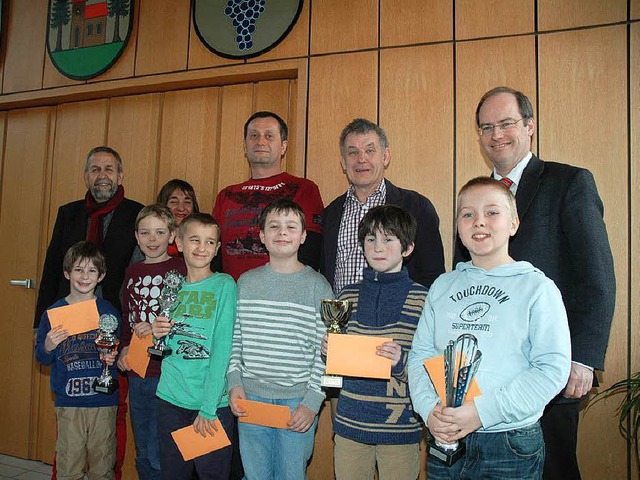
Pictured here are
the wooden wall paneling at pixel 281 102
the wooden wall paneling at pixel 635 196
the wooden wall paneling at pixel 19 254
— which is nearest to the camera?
the wooden wall paneling at pixel 635 196

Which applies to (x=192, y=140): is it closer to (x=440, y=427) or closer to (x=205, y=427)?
(x=205, y=427)

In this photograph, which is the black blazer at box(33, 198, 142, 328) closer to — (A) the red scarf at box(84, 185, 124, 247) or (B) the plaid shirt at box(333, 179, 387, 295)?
(A) the red scarf at box(84, 185, 124, 247)

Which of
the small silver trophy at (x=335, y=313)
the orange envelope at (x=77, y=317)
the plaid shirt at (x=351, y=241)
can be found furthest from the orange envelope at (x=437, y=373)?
the orange envelope at (x=77, y=317)

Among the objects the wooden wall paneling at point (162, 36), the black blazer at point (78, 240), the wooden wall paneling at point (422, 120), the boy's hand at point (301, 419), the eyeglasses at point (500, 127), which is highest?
the wooden wall paneling at point (162, 36)

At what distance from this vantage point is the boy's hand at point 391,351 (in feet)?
5.37

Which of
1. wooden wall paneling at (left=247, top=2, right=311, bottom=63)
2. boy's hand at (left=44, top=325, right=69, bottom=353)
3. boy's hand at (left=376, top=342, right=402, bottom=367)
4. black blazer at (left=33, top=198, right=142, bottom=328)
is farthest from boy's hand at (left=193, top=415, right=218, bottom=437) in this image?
wooden wall paneling at (left=247, top=2, right=311, bottom=63)

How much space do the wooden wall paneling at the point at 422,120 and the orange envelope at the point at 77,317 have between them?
5.51 feet

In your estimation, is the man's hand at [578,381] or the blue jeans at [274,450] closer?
the man's hand at [578,381]

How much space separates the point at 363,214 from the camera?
226cm

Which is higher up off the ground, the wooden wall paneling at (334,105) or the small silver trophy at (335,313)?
the wooden wall paneling at (334,105)

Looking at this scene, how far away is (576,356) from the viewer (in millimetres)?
1574

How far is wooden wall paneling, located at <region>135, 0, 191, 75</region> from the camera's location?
334 cm

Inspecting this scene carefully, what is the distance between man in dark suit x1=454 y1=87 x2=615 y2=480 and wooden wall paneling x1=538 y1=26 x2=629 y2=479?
2.57ft

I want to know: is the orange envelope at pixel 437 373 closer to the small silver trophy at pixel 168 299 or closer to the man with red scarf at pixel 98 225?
the small silver trophy at pixel 168 299
